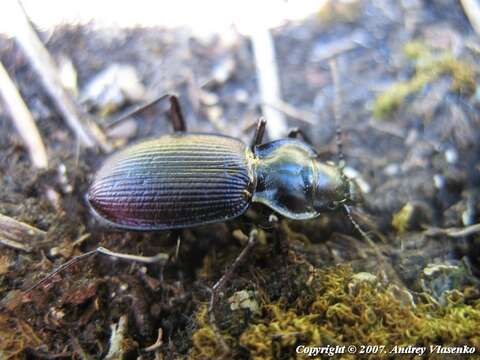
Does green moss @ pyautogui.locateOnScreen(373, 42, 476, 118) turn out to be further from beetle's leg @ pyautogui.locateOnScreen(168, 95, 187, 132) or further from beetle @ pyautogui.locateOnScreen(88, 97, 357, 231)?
beetle's leg @ pyautogui.locateOnScreen(168, 95, 187, 132)

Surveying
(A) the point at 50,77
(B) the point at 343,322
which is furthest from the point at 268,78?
(B) the point at 343,322

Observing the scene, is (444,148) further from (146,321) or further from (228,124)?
(146,321)

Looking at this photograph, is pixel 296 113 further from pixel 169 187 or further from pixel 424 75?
pixel 169 187

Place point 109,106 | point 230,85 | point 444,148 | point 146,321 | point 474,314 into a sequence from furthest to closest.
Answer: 1. point 230,85
2. point 109,106
3. point 444,148
4. point 146,321
5. point 474,314

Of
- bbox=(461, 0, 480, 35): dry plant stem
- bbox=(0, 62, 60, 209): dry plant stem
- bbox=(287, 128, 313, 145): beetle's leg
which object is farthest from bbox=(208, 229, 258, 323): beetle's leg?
bbox=(461, 0, 480, 35): dry plant stem

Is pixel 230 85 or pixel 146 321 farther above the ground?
pixel 230 85

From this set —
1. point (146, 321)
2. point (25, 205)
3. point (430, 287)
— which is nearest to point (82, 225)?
point (25, 205)
